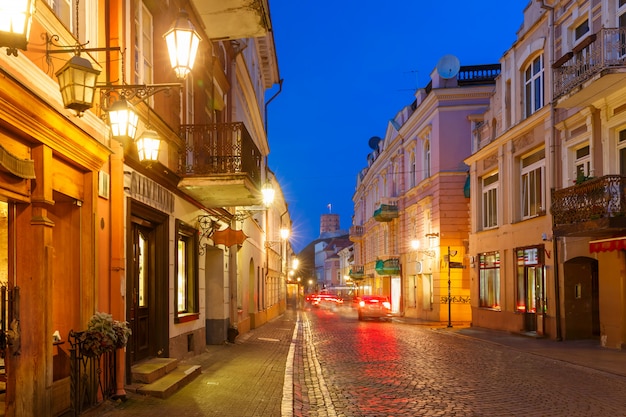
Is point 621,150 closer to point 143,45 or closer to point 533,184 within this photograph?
point 533,184

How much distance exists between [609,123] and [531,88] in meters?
6.07

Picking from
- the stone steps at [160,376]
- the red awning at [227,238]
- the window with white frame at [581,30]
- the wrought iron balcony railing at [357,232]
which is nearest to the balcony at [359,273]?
the wrought iron balcony railing at [357,232]

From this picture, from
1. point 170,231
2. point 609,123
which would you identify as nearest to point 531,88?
point 609,123

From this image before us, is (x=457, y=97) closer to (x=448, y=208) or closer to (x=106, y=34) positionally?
(x=448, y=208)

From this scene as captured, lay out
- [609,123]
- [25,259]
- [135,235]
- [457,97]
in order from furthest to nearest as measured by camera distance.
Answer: [457,97] → [609,123] → [135,235] → [25,259]

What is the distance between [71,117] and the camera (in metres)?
7.68

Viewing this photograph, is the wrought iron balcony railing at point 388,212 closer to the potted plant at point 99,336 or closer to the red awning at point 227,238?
the red awning at point 227,238

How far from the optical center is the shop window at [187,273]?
541 inches

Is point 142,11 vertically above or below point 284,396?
above

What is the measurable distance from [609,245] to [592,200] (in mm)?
1211

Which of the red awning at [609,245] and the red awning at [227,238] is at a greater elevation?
the red awning at [227,238]

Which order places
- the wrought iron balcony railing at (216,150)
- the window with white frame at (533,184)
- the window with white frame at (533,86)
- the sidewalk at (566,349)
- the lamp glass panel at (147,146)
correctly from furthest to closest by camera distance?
the window with white frame at (533,86)
the window with white frame at (533,184)
the sidewalk at (566,349)
the wrought iron balcony railing at (216,150)
the lamp glass panel at (147,146)

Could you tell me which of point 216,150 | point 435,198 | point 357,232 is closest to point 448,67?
point 435,198

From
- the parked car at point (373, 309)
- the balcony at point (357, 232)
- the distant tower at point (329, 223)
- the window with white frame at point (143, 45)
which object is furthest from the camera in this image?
the distant tower at point (329, 223)
